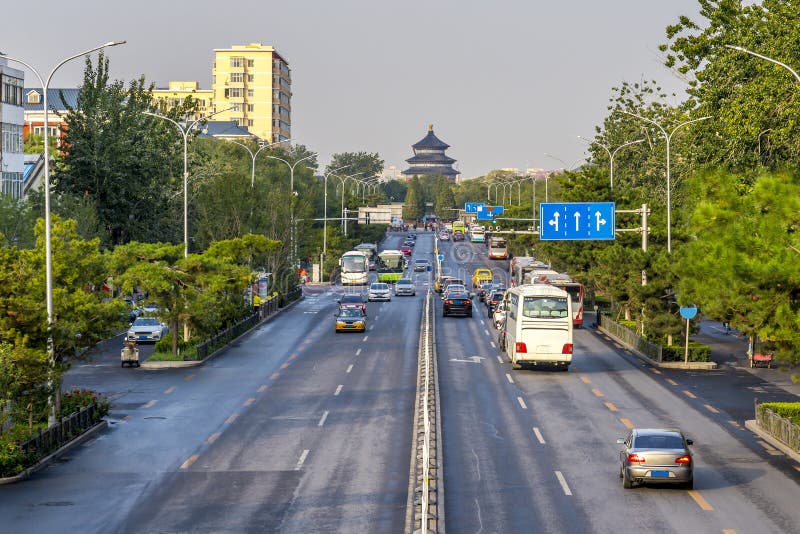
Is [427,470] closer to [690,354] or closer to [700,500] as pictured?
[700,500]

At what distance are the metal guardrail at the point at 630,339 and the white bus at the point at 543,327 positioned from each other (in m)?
6.44

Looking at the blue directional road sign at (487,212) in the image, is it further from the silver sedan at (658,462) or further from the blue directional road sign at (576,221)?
the silver sedan at (658,462)

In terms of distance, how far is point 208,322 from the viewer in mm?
52812

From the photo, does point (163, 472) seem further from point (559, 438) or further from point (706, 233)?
point (706, 233)

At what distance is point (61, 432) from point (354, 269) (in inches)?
3193

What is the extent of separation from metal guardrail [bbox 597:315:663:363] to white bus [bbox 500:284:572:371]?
644cm

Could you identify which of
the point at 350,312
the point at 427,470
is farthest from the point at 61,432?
the point at 350,312

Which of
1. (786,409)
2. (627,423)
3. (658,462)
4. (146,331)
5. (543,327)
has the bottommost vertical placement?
(627,423)

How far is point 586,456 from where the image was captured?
31578mm

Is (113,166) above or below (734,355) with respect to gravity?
above

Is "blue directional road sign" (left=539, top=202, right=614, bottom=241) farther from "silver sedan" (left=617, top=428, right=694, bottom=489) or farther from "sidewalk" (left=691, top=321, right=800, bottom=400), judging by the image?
"silver sedan" (left=617, top=428, right=694, bottom=489)

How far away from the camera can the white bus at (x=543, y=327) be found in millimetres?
48219

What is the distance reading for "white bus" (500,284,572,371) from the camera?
4822 centimetres

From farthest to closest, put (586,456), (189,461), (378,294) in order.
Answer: (378,294), (586,456), (189,461)
